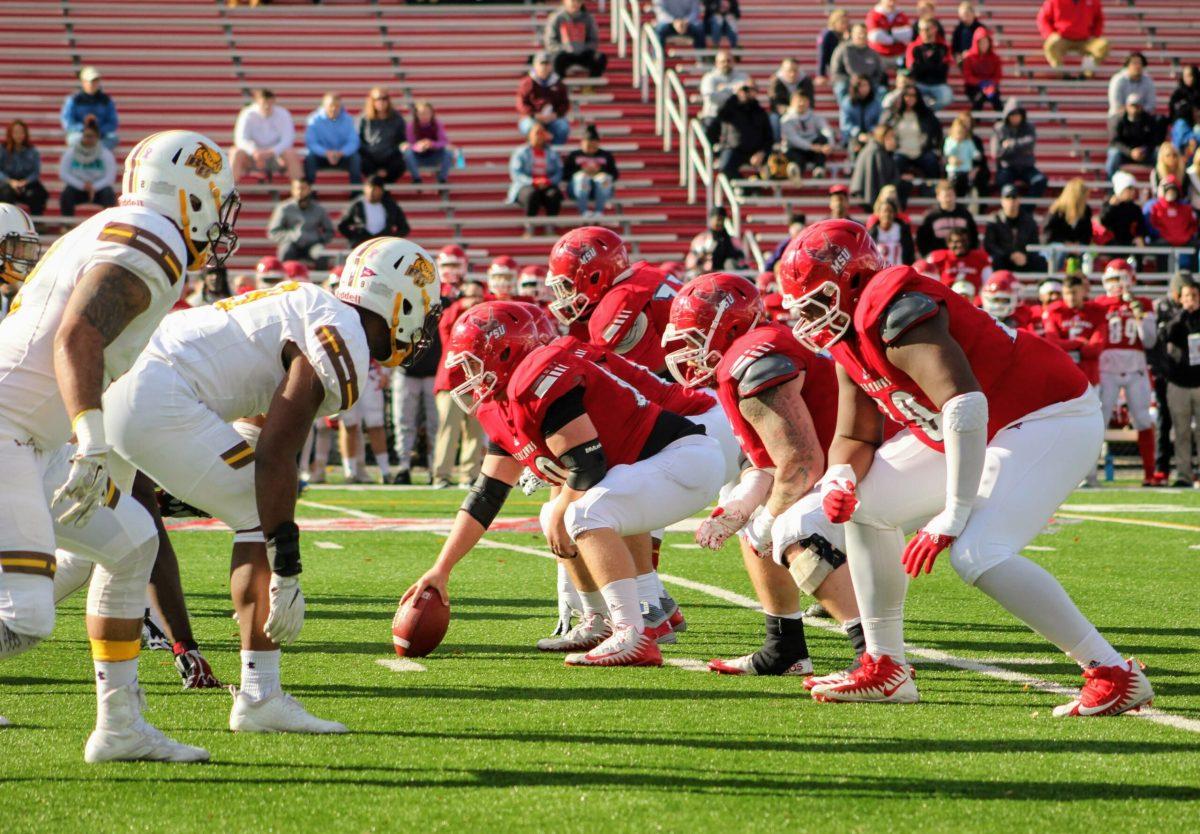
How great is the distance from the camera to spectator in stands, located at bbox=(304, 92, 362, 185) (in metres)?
19.8

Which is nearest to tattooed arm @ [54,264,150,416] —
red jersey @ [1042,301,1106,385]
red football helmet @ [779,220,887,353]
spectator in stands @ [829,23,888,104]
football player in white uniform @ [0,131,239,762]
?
football player in white uniform @ [0,131,239,762]

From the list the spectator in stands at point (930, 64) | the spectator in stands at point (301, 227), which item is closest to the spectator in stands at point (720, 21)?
the spectator in stands at point (930, 64)

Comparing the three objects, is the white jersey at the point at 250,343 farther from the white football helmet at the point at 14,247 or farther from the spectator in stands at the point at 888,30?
the spectator in stands at the point at 888,30

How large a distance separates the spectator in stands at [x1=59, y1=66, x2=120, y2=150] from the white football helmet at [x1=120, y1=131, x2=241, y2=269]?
51.7 feet

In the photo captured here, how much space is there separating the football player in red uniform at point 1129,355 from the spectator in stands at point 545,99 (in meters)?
7.86

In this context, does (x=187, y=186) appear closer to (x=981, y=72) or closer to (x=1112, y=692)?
(x=1112, y=692)

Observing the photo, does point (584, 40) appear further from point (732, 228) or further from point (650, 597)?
point (650, 597)

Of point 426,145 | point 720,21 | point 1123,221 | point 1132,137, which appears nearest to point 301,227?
point 426,145

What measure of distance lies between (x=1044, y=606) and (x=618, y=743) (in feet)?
4.33

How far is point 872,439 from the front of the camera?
523 cm

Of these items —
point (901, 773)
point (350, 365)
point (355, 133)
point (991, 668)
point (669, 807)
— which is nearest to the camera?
point (669, 807)

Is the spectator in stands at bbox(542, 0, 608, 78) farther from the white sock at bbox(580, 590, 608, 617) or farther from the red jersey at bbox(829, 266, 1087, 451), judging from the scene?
the red jersey at bbox(829, 266, 1087, 451)

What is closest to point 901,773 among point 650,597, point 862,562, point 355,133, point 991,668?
point 862,562

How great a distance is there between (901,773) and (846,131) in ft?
56.4
